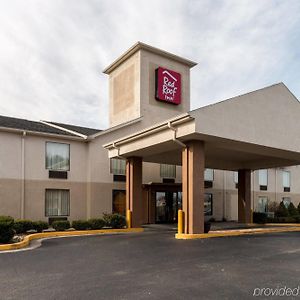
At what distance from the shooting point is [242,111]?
50.3 ft

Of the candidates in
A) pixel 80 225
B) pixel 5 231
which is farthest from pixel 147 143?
pixel 5 231

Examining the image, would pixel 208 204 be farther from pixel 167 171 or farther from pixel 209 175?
pixel 167 171

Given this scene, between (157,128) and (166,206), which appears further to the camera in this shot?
(166,206)

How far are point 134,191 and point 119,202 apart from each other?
384 centimetres

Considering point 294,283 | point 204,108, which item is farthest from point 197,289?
point 204,108

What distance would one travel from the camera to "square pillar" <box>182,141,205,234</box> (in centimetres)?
1486

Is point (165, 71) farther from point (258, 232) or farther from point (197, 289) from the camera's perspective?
point (197, 289)

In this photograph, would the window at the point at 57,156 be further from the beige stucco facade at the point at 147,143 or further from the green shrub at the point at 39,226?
the green shrub at the point at 39,226

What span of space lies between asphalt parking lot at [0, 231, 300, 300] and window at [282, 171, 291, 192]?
80.1 ft

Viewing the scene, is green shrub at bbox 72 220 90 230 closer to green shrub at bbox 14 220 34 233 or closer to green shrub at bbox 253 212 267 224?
green shrub at bbox 14 220 34 233

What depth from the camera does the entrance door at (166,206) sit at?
24.7m

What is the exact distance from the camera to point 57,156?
20891mm

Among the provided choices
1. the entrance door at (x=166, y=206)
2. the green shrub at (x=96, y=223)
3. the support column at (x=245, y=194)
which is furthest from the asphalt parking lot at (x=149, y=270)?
the entrance door at (x=166, y=206)

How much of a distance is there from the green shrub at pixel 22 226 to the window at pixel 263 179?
22879 millimetres
